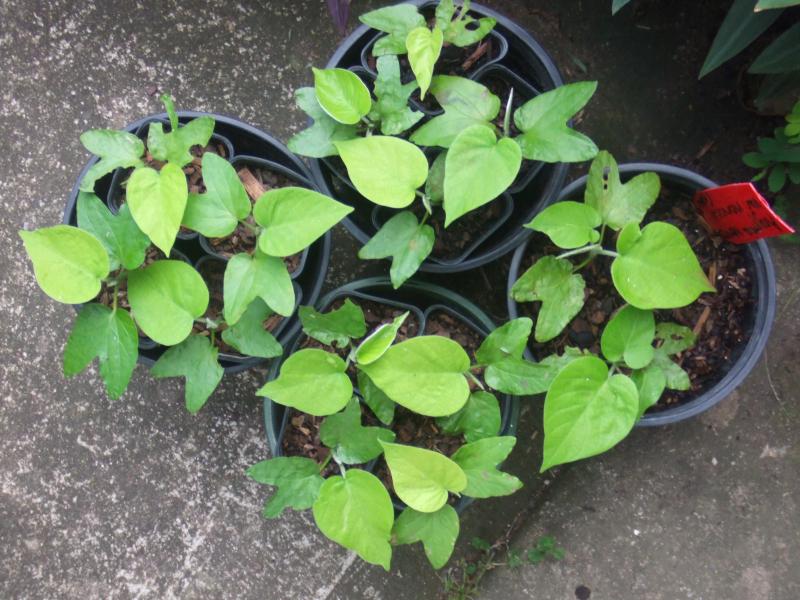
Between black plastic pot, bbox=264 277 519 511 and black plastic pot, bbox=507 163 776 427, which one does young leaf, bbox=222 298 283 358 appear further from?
black plastic pot, bbox=507 163 776 427

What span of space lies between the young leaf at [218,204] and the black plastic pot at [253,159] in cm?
12

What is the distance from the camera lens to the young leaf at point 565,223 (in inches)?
38.1

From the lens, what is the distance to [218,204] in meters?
0.97

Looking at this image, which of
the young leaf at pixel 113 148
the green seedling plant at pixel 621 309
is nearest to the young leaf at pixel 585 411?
the green seedling plant at pixel 621 309

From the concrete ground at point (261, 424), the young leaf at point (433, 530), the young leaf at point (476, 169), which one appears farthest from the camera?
the concrete ground at point (261, 424)

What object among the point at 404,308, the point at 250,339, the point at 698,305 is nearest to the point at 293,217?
the point at 250,339

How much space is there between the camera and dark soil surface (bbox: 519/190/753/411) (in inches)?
45.0

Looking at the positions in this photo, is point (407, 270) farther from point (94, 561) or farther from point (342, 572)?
point (94, 561)

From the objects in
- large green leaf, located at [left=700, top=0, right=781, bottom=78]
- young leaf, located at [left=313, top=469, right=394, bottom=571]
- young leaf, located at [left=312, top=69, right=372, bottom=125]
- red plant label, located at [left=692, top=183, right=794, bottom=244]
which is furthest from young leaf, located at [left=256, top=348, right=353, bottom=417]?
large green leaf, located at [left=700, top=0, right=781, bottom=78]

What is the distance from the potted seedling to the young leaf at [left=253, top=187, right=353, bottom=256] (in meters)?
0.29

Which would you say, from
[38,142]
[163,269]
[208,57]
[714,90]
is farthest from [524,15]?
[38,142]

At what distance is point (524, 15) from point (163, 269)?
847 millimetres

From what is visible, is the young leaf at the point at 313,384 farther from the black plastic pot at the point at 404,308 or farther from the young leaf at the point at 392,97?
the young leaf at the point at 392,97

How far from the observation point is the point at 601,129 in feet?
4.38
